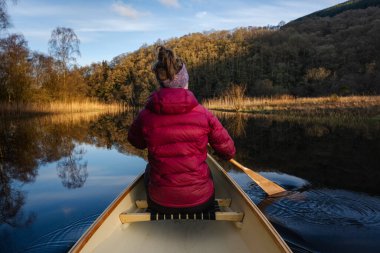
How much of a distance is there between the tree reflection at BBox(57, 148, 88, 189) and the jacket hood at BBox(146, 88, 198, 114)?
335cm

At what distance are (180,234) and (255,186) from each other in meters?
2.45

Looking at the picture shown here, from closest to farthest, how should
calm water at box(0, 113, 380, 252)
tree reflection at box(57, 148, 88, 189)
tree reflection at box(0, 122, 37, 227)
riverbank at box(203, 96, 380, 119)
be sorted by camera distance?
calm water at box(0, 113, 380, 252), tree reflection at box(0, 122, 37, 227), tree reflection at box(57, 148, 88, 189), riverbank at box(203, 96, 380, 119)

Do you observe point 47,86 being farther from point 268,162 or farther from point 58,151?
point 268,162

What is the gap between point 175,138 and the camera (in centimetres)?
225

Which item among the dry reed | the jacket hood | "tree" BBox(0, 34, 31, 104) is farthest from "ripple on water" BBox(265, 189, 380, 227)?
"tree" BBox(0, 34, 31, 104)

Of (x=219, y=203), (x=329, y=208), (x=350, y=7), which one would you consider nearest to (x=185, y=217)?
(x=219, y=203)

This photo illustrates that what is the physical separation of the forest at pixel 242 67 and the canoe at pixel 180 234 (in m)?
20.5

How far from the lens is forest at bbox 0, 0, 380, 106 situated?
26.5m

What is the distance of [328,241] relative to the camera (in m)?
2.93

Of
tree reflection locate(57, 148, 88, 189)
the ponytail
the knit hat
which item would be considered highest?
the ponytail

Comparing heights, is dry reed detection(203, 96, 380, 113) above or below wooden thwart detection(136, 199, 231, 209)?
above

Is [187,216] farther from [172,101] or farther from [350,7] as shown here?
[350,7]

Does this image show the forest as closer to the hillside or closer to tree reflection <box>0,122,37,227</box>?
tree reflection <box>0,122,37,227</box>

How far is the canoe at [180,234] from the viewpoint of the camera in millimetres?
2100
